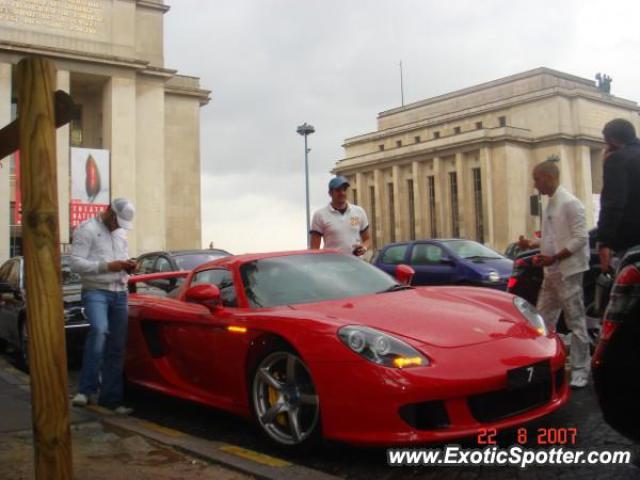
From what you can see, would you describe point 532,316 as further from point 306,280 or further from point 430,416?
point 306,280

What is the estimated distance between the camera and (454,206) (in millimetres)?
75250

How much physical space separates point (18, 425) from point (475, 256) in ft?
31.8

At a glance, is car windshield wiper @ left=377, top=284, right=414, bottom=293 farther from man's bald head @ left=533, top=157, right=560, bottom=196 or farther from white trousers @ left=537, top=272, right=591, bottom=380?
man's bald head @ left=533, top=157, right=560, bottom=196

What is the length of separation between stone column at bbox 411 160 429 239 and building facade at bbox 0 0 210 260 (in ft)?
121

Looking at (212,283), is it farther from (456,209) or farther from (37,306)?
(456,209)

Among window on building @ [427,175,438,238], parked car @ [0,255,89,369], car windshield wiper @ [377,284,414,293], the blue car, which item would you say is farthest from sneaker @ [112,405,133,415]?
window on building @ [427,175,438,238]

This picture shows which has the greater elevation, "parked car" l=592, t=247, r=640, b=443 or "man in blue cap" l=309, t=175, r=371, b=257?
"man in blue cap" l=309, t=175, r=371, b=257

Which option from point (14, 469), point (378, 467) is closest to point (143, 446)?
point (14, 469)

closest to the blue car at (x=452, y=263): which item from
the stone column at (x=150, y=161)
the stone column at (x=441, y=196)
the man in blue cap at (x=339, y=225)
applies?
the man in blue cap at (x=339, y=225)

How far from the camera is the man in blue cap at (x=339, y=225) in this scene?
7066 millimetres

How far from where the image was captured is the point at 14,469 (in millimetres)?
3965

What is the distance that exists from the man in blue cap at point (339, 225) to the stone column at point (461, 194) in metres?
65.4

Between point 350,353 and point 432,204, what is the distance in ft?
246

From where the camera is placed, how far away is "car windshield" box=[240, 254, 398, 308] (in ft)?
15.8
